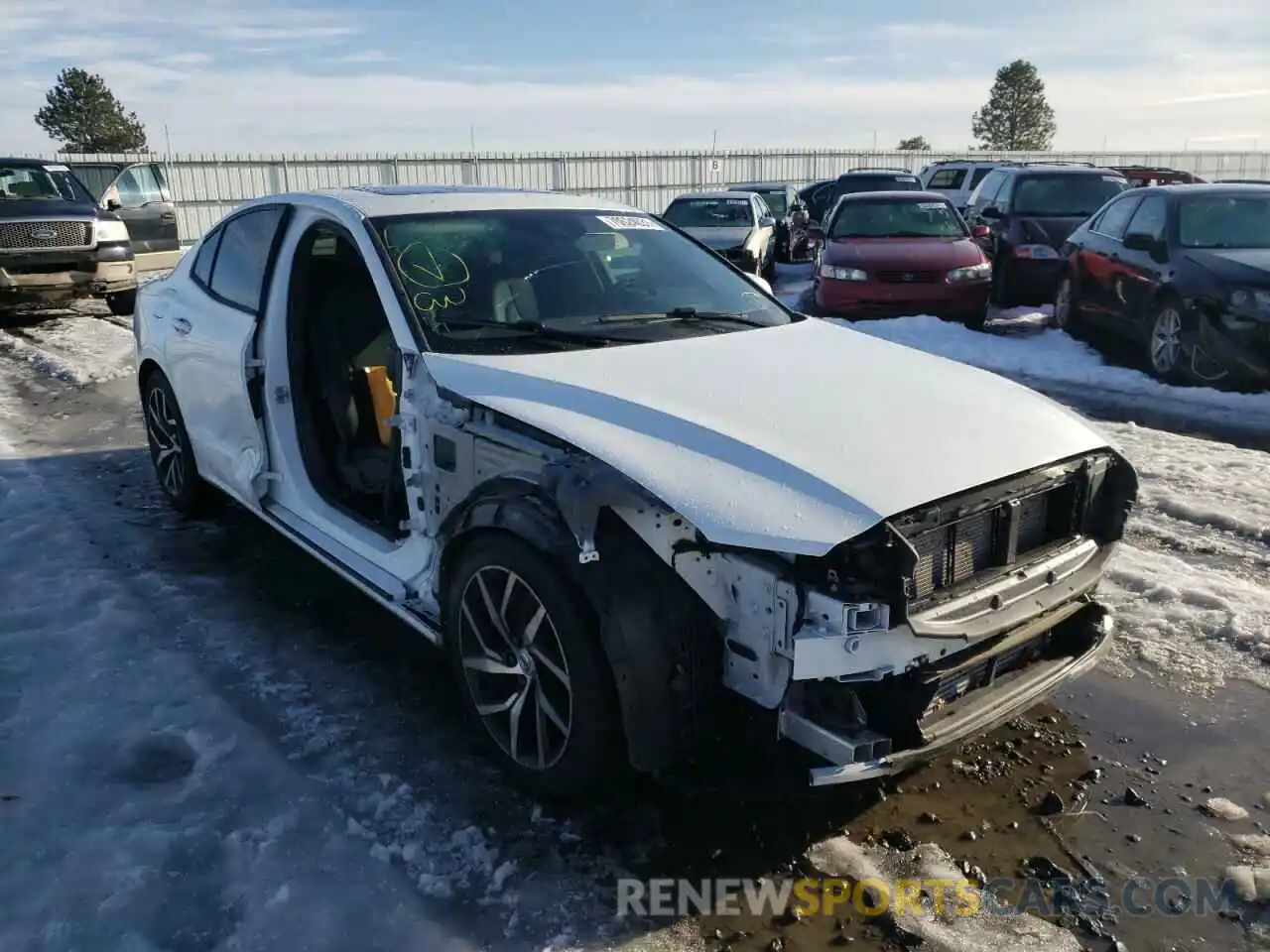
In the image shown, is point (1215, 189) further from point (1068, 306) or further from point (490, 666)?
point (490, 666)

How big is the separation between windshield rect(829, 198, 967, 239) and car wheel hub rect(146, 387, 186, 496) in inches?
328

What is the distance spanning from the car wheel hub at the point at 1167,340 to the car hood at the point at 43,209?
1219 centimetres

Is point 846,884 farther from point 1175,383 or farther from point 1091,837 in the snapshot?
point 1175,383

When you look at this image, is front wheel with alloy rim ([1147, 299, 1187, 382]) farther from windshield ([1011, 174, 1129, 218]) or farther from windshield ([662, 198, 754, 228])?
windshield ([662, 198, 754, 228])

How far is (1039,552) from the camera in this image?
10.2 ft

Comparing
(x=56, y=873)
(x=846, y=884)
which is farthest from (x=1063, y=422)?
(x=56, y=873)

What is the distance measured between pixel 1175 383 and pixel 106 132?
58189mm

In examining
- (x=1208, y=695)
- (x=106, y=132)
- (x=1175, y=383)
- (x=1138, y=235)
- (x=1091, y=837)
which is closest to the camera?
(x=1091, y=837)

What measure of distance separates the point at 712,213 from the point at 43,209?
9335mm

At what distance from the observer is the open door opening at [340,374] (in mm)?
4270

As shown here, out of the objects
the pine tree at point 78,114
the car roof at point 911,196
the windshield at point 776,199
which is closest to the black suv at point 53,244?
the car roof at point 911,196

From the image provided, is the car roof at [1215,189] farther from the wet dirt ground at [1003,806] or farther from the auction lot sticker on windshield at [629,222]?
the wet dirt ground at [1003,806]

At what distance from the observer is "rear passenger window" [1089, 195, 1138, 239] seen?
9.89 metres

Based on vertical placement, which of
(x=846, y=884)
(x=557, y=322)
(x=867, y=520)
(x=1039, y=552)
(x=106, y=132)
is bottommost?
(x=846, y=884)
